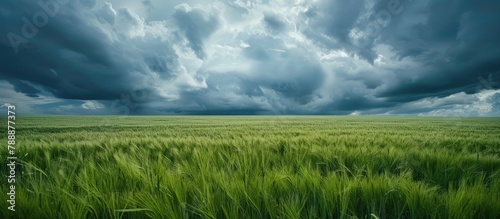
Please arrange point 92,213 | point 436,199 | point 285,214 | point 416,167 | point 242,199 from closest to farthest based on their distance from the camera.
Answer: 1. point 285,214
2. point 92,213
3. point 242,199
4. point 436,199
5. point 416,167

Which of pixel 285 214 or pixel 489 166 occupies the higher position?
pixel 285 214

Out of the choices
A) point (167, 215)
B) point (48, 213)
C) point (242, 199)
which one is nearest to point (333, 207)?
point (242, 199)

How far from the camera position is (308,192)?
5.52 ft

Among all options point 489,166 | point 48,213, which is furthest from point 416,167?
point 48,213

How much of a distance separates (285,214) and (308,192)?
450mm

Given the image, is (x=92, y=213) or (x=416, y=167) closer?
(x=92, y=213)

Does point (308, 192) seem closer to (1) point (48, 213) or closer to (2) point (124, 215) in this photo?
(2) point (124, 215)

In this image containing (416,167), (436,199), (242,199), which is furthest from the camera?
(416,167)

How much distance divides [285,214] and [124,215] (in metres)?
0.93

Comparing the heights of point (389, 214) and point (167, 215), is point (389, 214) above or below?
below

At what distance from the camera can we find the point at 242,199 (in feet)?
5.08

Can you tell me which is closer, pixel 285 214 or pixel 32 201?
pixel 285 214

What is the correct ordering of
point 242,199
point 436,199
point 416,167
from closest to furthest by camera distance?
point 242,199
point 436,199
point 416,167

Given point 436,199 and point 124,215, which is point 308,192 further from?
point 124,215
